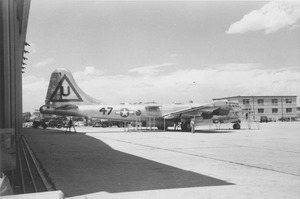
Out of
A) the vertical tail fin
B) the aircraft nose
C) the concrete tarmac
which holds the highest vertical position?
the vertical tail fin

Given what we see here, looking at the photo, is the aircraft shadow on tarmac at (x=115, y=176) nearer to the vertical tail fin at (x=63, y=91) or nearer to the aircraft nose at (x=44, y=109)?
the aircraft nose at (x=44, y=109)

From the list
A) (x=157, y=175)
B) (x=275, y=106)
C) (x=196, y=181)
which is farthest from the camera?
(x=275, y=106)

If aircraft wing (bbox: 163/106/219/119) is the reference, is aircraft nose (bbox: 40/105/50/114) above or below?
above

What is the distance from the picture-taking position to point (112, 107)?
29.3 meters

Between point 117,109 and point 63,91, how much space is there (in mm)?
5213

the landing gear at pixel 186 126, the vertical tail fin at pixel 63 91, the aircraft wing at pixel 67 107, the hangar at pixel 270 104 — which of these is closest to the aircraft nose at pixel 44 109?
the vertical tail fin at pixel 63 91

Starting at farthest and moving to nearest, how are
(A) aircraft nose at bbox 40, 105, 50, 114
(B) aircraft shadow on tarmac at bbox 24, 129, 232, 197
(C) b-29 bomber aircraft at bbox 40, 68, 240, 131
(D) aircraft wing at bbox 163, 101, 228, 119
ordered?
(D) aircraft wing at bbox 163, 101, 228, 119, (C) b-29 bomber aircraft at bbox 40, 68, 240, 131, (A) aircraft nose at bbox 40, 105, 50, 114, (B) aircraft shadow on tarmac at bbox 24, 129, 232, 197

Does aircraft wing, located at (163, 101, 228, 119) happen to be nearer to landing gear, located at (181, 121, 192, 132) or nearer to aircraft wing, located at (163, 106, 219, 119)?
aircraft wing, located at (163, 106, 219, 119)

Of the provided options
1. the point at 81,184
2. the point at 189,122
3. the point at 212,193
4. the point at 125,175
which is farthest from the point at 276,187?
the point at 189,122

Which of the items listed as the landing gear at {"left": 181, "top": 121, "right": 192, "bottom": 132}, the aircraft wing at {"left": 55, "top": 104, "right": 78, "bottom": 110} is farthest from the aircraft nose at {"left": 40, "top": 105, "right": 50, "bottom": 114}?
the landing gear at {"left": 181, "top": 121, "right": 192, "bottom": 132}

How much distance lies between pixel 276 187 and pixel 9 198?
5183 mm

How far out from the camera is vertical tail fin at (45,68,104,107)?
92.1 ft

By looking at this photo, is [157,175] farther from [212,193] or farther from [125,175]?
[212,193]

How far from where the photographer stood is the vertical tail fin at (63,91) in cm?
2806
